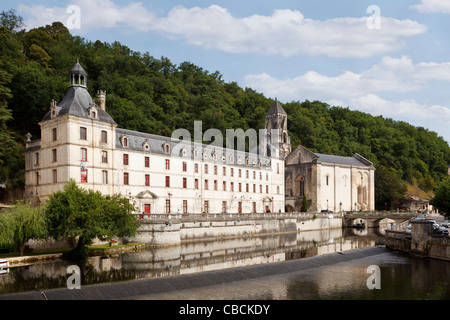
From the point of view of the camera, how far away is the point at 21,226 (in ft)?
105

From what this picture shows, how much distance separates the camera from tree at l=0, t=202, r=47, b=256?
31.4 meters

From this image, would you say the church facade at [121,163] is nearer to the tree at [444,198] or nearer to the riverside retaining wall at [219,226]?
the riverside retaining wall at [219,226]

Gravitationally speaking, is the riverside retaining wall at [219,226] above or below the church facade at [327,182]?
below

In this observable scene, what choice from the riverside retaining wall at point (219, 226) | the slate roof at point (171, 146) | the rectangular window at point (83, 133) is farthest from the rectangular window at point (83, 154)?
the riverside retaining wall at point (219, 226)

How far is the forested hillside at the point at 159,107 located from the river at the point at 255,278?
2301 centimetres

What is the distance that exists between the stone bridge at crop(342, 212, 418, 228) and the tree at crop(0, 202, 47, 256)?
56.8m

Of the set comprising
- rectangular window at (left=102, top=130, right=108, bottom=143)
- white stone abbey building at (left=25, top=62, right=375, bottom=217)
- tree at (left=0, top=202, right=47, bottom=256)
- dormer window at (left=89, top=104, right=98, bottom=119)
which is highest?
dormer window at (left=89, top=104, right=98, bottom=119)

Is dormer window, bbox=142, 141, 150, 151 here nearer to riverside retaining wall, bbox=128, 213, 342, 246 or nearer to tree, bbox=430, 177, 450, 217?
riverside retaining wall, bbox=128, 213, 342, 246

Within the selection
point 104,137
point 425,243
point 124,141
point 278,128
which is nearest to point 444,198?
point 425,243

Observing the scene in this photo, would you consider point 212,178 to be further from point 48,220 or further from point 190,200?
point 48,220

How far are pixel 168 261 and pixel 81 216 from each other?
785 centimetres

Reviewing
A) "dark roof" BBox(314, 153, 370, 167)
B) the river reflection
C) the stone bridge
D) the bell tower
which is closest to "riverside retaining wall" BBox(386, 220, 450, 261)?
the river reflection

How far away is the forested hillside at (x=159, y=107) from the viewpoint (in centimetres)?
5938
